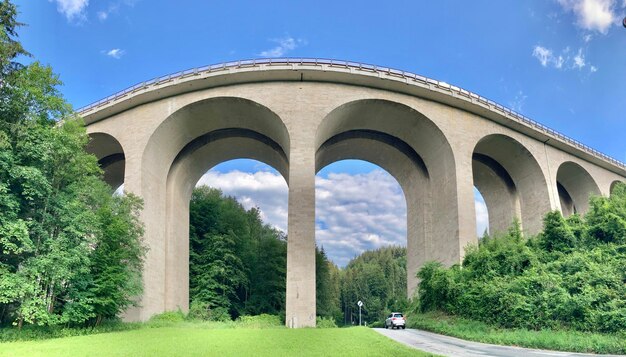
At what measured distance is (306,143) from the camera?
2727 centimetres

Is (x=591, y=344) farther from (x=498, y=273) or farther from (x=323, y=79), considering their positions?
(x=323, y=79)

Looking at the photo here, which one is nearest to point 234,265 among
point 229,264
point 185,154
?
point 229,264

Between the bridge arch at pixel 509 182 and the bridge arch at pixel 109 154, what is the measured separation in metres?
26.5

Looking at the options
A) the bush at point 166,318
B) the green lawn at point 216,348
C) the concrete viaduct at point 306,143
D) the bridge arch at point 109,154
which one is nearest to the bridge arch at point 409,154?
the concrete viaduct at point 306,143

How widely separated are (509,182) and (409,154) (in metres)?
10.0

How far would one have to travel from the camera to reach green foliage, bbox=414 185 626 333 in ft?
52.9

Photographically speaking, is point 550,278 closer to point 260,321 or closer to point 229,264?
point 260,321

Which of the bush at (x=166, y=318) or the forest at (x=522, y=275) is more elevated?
the forest at (x=522, y=275)

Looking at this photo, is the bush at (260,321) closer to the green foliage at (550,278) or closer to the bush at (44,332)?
the bush at (44,332)

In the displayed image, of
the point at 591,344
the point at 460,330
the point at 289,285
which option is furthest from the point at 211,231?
the point at 591,344

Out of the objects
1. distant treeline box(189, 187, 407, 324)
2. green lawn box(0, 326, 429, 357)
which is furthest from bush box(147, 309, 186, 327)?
green lawn box(0, 326, 429, 357)

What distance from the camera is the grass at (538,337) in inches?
542

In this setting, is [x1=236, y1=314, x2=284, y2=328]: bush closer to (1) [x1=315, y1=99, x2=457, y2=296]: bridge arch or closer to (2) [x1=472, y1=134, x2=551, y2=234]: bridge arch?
(1) [x1=315, y1=99, x2=457, y2=296]: bridge arch

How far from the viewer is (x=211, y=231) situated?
3916cm
